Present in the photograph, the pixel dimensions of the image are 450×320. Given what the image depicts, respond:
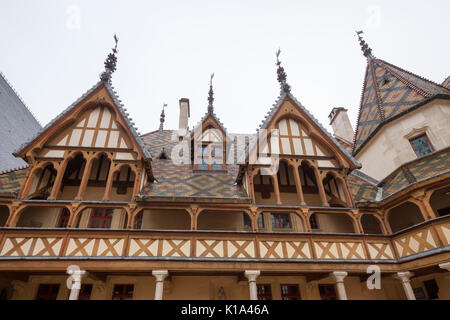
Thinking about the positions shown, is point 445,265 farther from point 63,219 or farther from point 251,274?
point 63,219

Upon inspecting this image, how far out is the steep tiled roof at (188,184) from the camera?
11025 millimetres

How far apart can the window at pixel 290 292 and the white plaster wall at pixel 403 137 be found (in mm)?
7663

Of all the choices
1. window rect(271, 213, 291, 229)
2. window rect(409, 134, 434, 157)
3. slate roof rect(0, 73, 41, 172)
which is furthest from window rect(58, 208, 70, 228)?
window rect(409, 134, 434, 157)

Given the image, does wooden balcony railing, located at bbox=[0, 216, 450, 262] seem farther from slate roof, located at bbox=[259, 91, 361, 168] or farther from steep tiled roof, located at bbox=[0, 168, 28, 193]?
slate roof, located at bbox=[259, 91, 361, 168]

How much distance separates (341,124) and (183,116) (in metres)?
12.9

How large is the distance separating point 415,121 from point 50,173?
59.4ft

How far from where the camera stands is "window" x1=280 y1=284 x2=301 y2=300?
11412 millimetres

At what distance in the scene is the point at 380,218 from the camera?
1116 centimetres

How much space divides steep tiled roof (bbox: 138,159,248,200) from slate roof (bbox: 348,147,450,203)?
572cm

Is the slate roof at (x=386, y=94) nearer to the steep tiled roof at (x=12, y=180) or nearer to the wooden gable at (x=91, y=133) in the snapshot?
the wooden gable at (x=91, y=133)

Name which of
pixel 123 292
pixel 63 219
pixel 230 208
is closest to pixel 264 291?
pixel 230 208

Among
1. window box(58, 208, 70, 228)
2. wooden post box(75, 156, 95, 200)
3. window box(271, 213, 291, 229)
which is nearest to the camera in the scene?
wooden post box(75, 156, 95, 200)

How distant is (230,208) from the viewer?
416 inches
